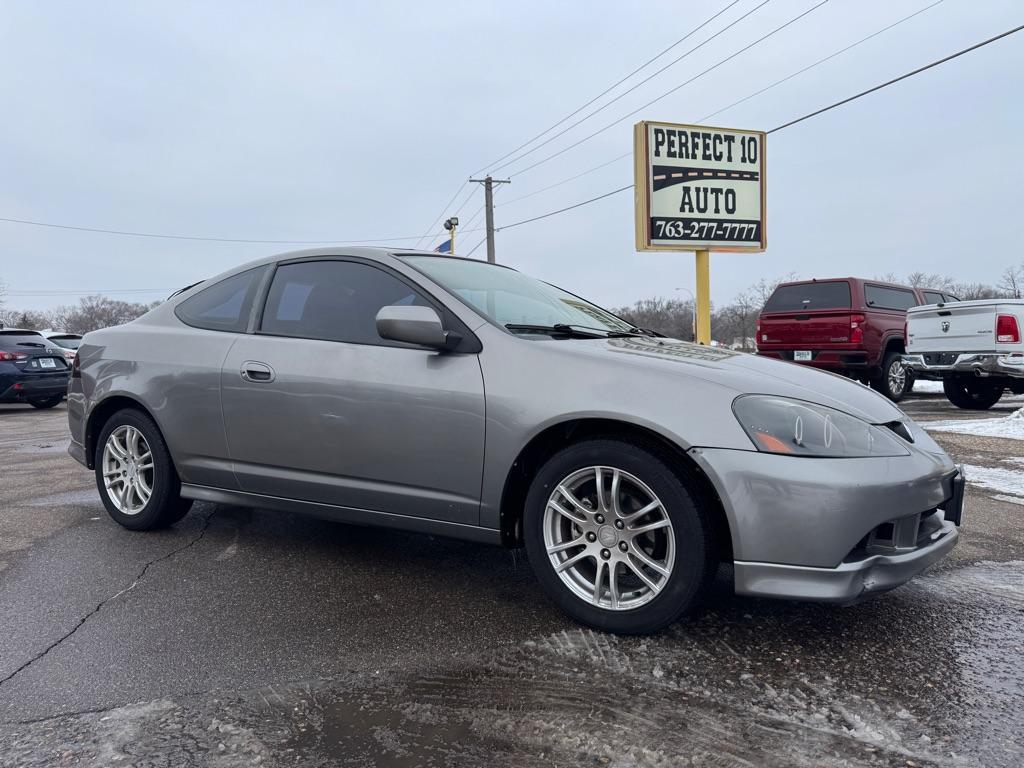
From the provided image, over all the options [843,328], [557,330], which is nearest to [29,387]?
[557,330]

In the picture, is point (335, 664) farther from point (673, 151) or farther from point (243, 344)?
point (673, 151)

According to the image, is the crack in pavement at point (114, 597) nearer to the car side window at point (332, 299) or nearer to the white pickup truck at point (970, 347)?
the car side window at point (332, 299)

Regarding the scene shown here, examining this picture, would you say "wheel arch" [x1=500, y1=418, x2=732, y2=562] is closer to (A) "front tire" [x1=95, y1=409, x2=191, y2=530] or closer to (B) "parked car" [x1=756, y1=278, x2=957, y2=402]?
(A) "front tire" [x1=95, y1=409, x2=191, y2=530]

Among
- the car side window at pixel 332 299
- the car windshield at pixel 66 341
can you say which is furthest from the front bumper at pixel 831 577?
the car windshield at pixel 66 341

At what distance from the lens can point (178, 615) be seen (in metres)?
3.07

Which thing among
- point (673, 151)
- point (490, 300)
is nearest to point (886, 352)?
point (673, 151)

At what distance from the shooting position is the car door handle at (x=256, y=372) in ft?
11.9

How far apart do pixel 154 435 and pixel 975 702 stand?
3.93 meters

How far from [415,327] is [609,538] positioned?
3.80 ft

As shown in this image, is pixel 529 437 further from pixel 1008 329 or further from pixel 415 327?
pixel 1008 329

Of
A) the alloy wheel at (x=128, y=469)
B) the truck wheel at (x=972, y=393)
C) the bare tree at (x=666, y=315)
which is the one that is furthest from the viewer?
the bare tree at (x=666, y=315)

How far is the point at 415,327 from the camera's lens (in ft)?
10.2

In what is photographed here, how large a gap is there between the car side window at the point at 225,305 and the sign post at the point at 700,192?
9692 millimetres

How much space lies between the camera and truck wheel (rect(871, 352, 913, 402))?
40.1 feet
